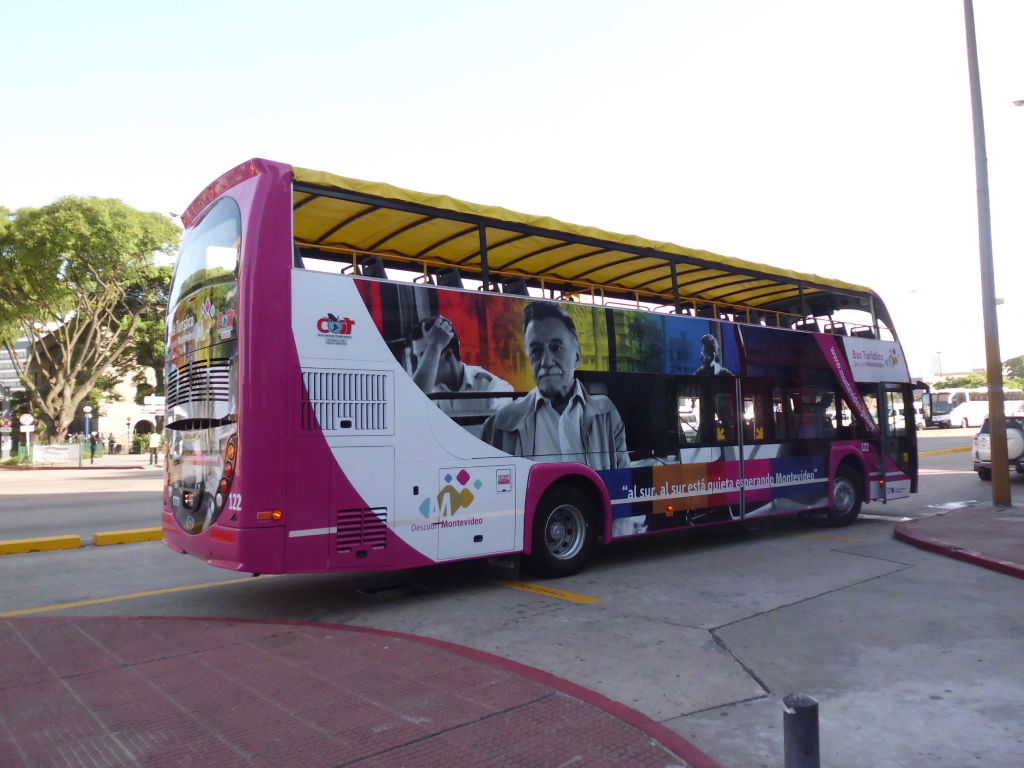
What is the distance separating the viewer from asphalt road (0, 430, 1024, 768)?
430cm

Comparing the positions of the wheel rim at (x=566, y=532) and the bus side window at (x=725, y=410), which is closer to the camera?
the wheel rim at (x=566, y=532)

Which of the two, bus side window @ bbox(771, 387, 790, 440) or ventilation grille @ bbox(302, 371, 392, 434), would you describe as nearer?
ventilation grille @ bbox(302, 371, 392, 434)

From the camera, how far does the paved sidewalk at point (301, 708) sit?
3836 mm

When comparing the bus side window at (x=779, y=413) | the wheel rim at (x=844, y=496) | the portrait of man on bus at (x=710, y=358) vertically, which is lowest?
the wheel rim at (x=844, y=496)

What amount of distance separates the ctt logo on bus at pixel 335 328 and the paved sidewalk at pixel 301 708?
243cm

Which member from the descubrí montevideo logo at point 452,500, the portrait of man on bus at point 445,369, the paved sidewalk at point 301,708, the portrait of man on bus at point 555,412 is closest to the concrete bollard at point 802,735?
the paved sidewalk at point 301,708

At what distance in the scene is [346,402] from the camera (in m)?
6.56

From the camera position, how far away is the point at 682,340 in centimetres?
968

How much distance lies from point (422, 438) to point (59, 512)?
1210cm

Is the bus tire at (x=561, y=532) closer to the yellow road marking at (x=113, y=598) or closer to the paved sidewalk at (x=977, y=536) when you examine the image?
the yellow road marking at (x=113, y=598)

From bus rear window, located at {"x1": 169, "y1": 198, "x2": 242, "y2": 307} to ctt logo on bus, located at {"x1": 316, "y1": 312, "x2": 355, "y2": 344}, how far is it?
0.81m

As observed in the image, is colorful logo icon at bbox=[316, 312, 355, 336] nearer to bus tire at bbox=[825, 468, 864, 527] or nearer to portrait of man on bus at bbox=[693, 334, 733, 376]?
portrait of man on bus at bbox=[693, 334, 733, 376]

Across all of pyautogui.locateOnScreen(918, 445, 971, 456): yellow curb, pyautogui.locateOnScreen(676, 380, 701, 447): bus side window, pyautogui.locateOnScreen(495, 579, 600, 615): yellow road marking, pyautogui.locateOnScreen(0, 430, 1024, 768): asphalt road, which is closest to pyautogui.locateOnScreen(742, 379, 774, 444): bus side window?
pyautogui.locateOnScreen(676, 380, 701, 447): bus side window

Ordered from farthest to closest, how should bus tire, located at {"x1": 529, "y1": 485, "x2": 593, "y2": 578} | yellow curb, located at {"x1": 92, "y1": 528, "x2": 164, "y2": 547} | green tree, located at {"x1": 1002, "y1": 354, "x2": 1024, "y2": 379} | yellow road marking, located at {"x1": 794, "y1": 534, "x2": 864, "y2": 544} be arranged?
green tree, located at {"x1": 1002, "y1": 354, "x2": 1024, "y2": 379} < yellow curb, located at {"x1": 92, "y1": 528, "x2": 164, "y2": 547} < yellow road marking, located at {"x1": 794, "y1": 534, "x2": 864, "y2": 544} < bus tire, located at {"x1": 529, "y1": 485, "x2": 593, "y2": 578}
